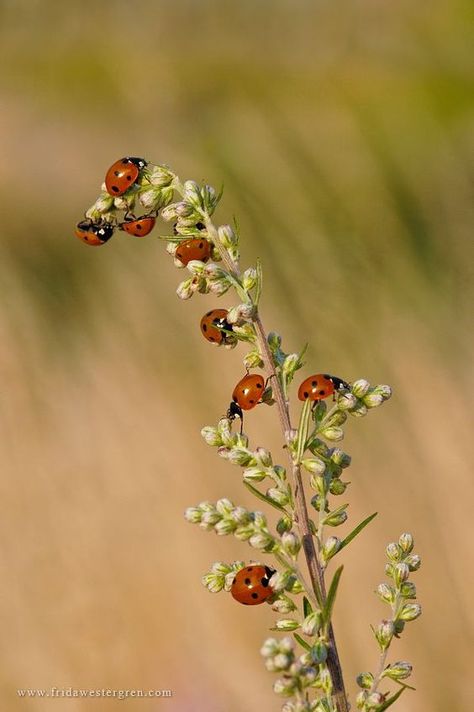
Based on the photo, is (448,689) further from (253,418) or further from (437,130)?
(437,130)

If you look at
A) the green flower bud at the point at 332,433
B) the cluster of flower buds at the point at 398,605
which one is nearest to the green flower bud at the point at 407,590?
the cluster of flower buds at the point at 398,605

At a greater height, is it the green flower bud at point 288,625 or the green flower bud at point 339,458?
the green flower bud at point 339,458

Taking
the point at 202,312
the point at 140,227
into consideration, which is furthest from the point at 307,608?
the point at 202,312

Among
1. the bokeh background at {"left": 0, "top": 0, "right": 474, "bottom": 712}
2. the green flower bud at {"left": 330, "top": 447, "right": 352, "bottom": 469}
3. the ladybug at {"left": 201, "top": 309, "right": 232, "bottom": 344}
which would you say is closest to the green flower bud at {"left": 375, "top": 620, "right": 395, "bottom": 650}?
the green flower bud at {"left": 330, "top": 447, "right": 352, "bottom": 469}

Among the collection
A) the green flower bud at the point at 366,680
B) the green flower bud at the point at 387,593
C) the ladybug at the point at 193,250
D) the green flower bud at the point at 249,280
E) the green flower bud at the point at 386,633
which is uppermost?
the ladybug at the point at 193,250

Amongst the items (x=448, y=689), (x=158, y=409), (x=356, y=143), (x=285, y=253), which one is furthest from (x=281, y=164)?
(x=448, y=689)

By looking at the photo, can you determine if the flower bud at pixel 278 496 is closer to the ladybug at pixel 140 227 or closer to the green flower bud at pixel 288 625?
the green flower bud at pixel 288 625

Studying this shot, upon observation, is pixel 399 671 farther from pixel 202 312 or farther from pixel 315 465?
pixel 202 312
